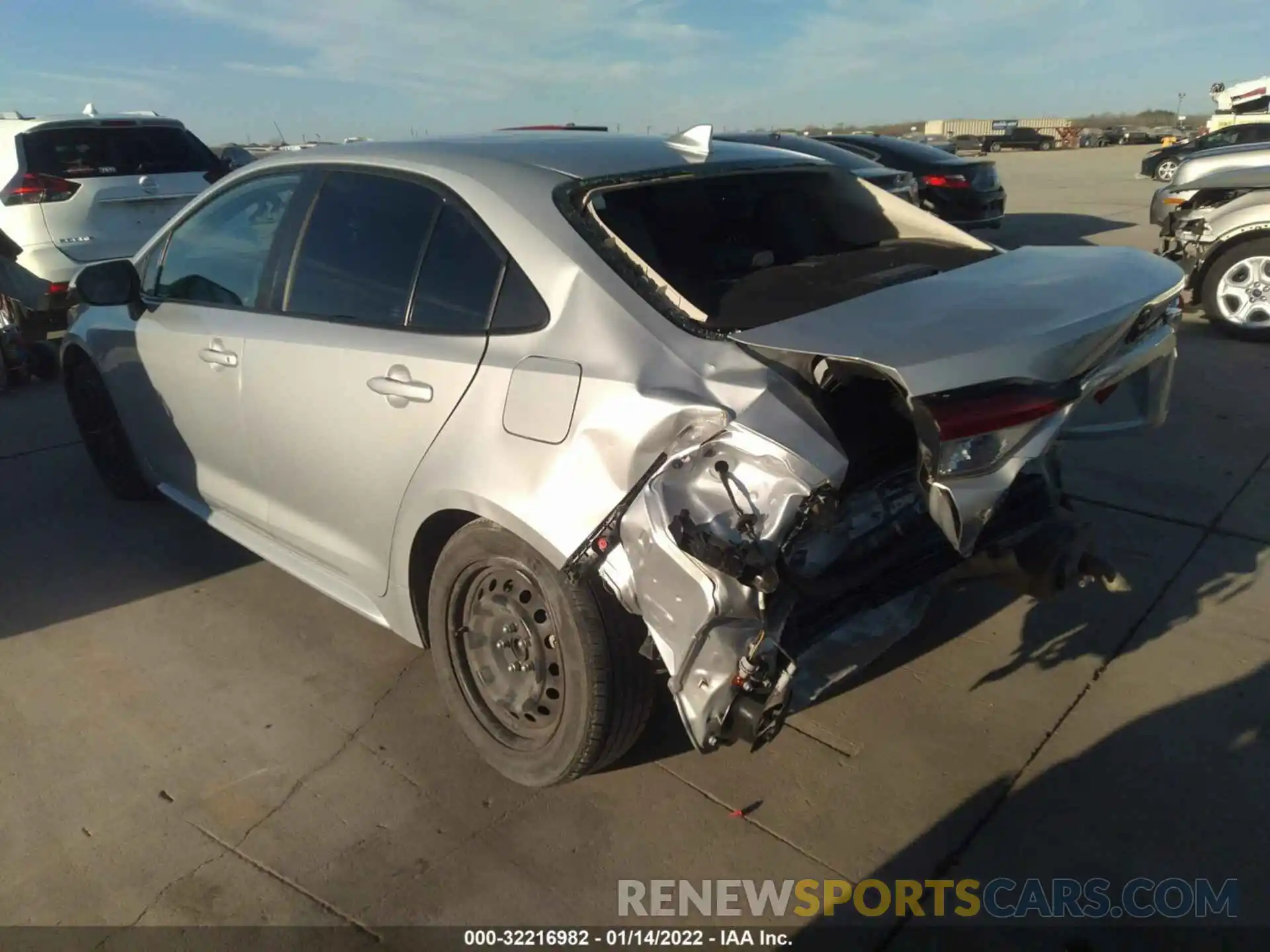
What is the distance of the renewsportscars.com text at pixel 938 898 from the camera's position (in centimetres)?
→ 237

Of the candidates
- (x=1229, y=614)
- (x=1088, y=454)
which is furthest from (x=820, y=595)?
(x=1088, y=454)

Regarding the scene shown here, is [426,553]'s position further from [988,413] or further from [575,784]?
[988,413]

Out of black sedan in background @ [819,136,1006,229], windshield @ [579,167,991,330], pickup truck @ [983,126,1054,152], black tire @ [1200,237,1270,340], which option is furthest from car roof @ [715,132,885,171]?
pickup truck @ [983,126,1054,152]

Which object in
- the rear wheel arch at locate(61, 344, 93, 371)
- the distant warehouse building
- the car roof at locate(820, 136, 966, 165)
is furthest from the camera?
the distant warehouse building

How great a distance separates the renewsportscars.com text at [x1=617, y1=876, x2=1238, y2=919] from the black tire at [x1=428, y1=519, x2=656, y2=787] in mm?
414

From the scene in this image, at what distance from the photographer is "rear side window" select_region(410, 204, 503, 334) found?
2.74 meters

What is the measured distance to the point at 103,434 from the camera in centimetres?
488

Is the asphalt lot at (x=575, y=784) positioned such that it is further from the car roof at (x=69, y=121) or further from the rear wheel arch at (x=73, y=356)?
the car roof at (x=69, y=121)

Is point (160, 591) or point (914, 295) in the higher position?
point (914, 295)

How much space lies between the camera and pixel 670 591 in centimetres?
223

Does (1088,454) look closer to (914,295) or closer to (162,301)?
(914,295)

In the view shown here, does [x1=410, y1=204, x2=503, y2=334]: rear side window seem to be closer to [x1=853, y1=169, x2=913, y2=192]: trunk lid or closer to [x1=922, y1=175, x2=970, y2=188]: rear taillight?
[x1=853, y1=169, x2=913, y2=192]: trunk lid

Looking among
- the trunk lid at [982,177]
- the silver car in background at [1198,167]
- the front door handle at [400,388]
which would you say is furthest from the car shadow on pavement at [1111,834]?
the trunk lid at [982,177]

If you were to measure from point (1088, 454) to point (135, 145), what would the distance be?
7824mm
